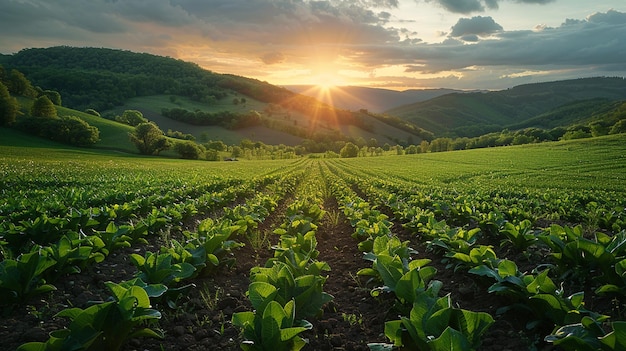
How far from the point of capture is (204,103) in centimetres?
16625

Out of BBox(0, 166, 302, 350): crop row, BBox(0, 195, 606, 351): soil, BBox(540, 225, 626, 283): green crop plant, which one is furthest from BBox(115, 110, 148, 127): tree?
BBox(540, 225, 626, 283): green crop plant

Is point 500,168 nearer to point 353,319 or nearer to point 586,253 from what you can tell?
point 586,253

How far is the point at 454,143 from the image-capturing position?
117 meters

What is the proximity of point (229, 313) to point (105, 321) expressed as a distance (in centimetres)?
191

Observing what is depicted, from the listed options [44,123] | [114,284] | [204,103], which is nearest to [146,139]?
[44,123]

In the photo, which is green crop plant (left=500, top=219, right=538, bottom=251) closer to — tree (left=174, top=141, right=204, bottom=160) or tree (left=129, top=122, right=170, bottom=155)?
tree (left=129, top=122, right=170, bottom=155)

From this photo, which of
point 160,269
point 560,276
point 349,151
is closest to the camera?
point 160,269

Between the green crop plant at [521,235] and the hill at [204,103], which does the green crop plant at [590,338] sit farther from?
the hill at [204,103]

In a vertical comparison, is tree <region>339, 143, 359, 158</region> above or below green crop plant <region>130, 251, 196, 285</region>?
below

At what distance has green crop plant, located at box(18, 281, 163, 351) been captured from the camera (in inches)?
119

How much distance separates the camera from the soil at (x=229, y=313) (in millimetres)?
4098

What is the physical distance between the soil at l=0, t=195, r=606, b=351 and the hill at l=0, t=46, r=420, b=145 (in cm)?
12626

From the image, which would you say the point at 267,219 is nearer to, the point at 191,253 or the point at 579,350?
the point at 191,253

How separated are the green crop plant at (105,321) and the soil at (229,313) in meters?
0.54
